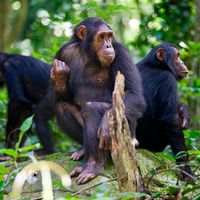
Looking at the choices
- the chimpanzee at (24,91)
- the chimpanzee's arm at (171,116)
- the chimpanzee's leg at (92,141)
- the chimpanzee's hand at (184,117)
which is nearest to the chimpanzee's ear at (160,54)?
the chimpanzee's arm at (171,116)

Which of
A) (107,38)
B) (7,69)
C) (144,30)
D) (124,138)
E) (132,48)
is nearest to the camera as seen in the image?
(124,138)

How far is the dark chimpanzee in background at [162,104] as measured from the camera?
6.50m

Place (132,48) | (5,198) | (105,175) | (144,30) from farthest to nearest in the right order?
(132,48), (144,30), (105,175), (5,198)

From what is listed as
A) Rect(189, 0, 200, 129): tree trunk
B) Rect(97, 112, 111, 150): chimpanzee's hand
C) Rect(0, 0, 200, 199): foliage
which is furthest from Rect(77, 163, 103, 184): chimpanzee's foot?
Rect(189, 0, 200, 129): tree trunk

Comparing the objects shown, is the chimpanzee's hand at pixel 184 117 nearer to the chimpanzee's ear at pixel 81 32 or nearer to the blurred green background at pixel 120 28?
the blurred green background at pixel 120 28

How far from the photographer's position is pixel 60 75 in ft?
20.3

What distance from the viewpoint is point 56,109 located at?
21.0ft

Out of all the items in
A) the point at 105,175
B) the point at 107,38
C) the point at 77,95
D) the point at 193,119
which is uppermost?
the point at 107,38

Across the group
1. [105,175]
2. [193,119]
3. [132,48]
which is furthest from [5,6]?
[105,175]

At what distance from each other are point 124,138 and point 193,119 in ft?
14.7

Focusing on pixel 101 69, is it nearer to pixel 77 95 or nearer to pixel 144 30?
pixel 77 95

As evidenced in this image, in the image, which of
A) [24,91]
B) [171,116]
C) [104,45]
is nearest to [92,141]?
[104,45]

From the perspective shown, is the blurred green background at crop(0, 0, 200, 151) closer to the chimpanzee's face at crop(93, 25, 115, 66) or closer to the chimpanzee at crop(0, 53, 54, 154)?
the chimpanzee at crop(0, 53, 54, 154)

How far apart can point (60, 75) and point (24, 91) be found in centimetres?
299
